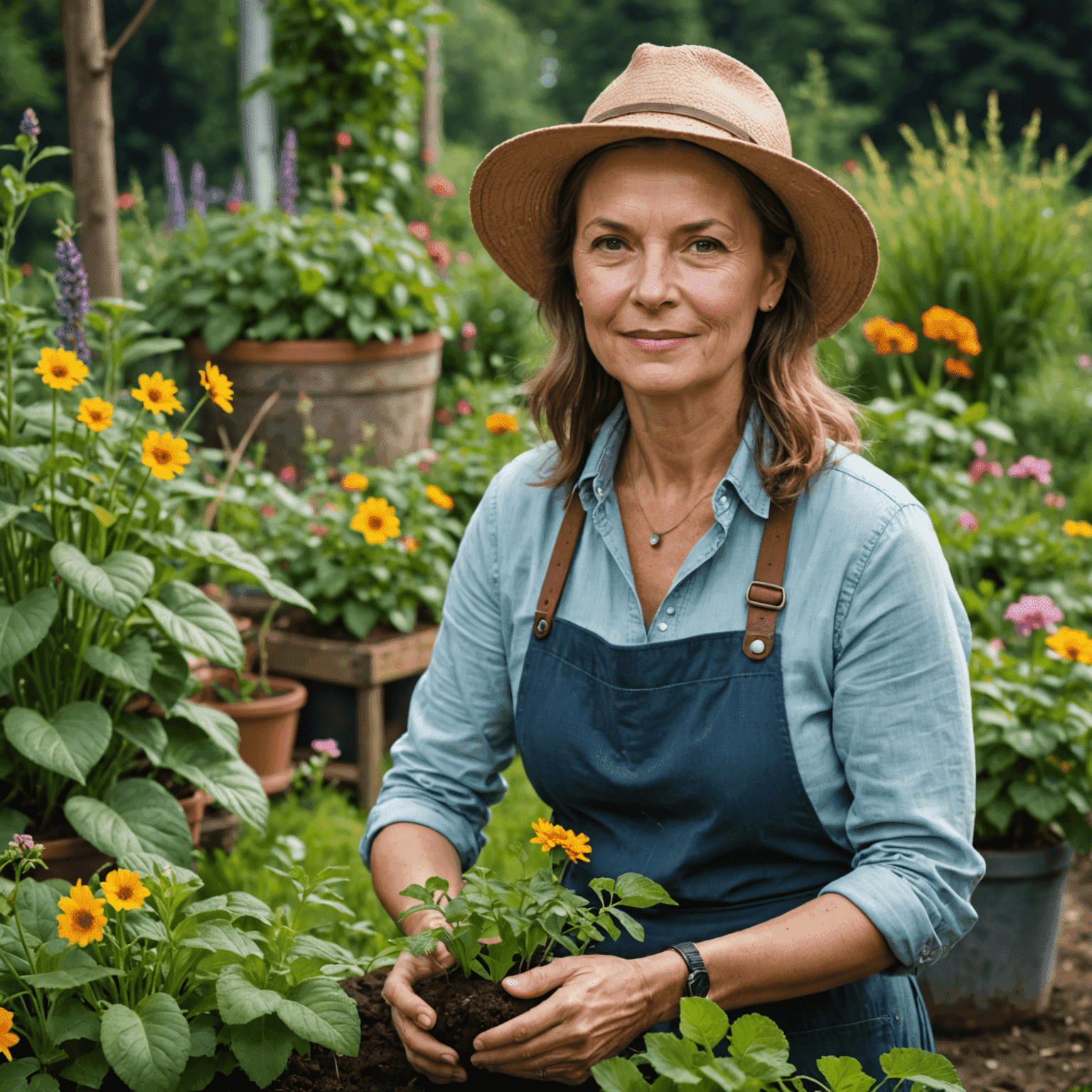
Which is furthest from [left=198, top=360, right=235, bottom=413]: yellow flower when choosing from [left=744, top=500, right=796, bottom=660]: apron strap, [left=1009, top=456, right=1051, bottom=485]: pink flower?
[left=1009, top=456, right=1051, bottom=485]: pink flower

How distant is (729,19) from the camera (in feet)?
67.7

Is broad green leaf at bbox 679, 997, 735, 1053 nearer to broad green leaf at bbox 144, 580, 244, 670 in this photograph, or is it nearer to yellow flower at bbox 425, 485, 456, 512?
broad green leaf at bbox 144, 580, 244, 670

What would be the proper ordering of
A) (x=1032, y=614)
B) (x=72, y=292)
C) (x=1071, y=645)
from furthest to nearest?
(x=1032, y=614)
(x=1071, y=645)
(x=72, y=292)

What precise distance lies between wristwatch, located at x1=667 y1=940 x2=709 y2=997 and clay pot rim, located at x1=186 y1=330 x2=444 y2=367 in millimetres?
3098

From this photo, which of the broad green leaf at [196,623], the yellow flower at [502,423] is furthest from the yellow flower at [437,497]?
the broad green leaf at [196,623]

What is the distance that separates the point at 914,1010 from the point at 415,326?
3.29 metres

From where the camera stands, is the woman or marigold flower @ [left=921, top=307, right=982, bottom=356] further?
marigold flower @ [left=921, top=307, right=982, bottom=356]

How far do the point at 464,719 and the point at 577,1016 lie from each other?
1.84 feet

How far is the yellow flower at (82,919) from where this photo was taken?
1.31 metres

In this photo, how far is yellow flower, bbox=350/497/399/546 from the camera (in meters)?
3.05

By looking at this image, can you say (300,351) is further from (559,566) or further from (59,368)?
(559,566)

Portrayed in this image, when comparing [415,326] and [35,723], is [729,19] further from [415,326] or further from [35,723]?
[35,723]

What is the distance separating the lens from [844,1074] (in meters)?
1.15

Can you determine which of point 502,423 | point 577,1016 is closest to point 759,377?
point 577,1016
